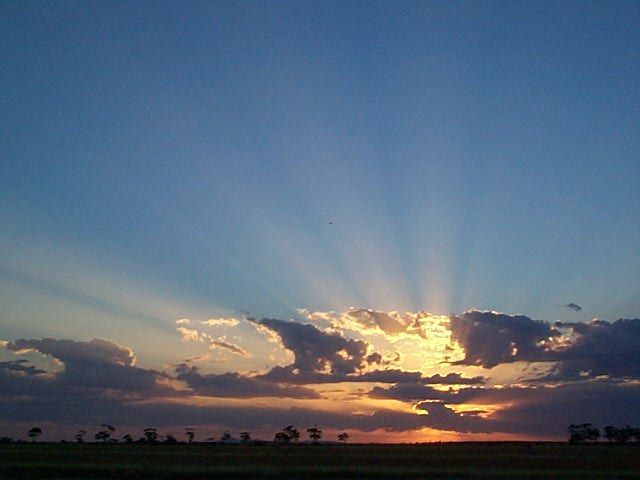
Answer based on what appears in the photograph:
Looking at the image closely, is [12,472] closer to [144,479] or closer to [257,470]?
[144,479]

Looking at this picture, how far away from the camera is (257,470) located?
5316 centimetres

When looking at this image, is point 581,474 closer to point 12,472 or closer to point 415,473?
point 415,473

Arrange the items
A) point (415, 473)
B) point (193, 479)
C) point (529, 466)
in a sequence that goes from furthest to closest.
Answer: point (529, 466) < point (415, 473) < point (193, 479)

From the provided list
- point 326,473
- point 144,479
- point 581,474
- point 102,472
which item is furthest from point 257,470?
point 581,474

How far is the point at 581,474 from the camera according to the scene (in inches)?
2045

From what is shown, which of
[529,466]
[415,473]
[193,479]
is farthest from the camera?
[529,466]

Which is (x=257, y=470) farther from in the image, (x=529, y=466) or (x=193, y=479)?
(x=529, y=466)

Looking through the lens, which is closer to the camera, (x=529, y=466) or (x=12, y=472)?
(x=12, y=472)

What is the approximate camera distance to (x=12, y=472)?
5197 centimetres

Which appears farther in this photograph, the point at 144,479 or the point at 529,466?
the point at 529,466

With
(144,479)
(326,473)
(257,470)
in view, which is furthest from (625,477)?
(144,479)

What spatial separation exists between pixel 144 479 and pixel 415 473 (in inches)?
884

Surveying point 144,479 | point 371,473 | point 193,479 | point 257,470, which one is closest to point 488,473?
point 371,473

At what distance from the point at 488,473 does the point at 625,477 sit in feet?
35.2
